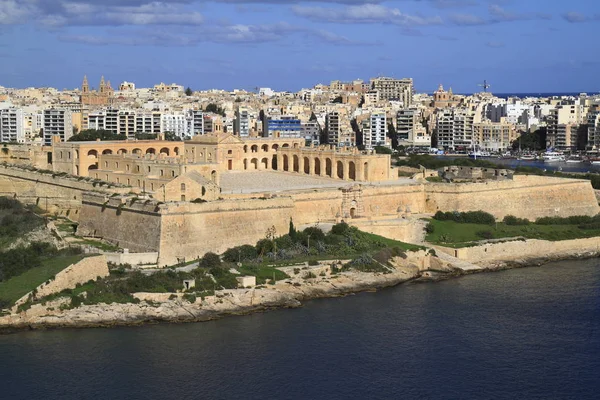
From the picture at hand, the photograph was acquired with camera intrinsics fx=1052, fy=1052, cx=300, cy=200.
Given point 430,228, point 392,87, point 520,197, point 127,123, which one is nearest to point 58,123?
point 127,123

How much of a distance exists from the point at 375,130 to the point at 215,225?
29898 millimetres

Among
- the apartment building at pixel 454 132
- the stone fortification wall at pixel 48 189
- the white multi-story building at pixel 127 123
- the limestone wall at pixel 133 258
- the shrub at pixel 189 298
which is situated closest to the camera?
the shrub at pixel 189 298

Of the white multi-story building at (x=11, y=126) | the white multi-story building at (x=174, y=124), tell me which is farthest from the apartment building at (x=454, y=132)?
the white multi-story building at (x=11, y=126)

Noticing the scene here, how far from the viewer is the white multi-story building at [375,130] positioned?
4925 centimetres

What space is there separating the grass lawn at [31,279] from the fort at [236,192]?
201 cm

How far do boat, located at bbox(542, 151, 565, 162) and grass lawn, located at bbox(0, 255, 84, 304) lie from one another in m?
32.8

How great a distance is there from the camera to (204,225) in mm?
20156

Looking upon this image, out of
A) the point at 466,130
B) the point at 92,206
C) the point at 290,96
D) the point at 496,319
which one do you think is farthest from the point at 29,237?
the point at 290,96

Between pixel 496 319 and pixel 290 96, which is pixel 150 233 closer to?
pixel 496 319

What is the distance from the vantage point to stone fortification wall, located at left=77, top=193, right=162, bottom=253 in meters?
19.8

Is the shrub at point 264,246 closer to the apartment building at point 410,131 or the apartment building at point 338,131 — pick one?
the apartment building at point 338,131

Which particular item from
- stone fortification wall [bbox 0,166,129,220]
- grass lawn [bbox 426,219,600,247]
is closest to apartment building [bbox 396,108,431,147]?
grass lawn [bbox 426,219,600,247]

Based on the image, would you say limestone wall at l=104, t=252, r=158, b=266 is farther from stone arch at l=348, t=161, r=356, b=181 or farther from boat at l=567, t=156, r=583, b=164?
boat at l=567, t=156, r=583, b=164

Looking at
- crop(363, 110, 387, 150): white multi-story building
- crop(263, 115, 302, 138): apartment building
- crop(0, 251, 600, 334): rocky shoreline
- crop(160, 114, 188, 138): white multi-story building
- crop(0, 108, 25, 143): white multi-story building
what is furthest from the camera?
crop(363, 110, 387, 150): white multi-story building
